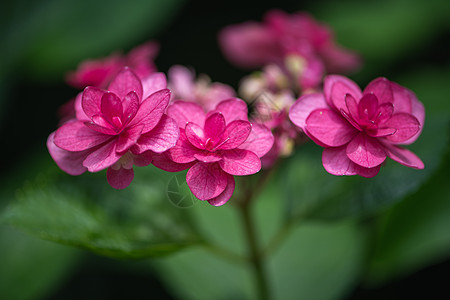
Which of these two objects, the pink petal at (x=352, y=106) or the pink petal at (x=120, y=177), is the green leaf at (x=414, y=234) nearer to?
the pink petal at (x=352, y=106)

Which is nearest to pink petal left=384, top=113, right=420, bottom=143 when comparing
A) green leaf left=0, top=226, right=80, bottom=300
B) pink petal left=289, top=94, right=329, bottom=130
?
pink petal left=289, top=94, right=329, bottom=130

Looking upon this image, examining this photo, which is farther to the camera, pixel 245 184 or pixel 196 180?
pixel 245 184

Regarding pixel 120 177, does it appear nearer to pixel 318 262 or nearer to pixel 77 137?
pixel 77 137

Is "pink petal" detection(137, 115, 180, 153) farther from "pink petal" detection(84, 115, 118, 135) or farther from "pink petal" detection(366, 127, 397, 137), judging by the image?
"pink petal" detection(366, 127, 397, 137)

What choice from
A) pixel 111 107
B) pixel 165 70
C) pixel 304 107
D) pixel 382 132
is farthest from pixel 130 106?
pixel 165 70

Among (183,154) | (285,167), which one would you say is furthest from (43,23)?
(183,154)

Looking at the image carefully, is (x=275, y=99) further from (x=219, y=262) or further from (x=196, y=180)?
(x=219, y=262)

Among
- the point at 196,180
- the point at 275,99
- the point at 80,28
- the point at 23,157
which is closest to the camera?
the point at 196,180

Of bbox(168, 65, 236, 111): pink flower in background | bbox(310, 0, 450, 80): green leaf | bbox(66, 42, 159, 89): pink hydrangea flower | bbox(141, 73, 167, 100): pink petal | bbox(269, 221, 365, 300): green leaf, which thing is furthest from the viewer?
bbox(310, 0, 450, 80): green leaf
